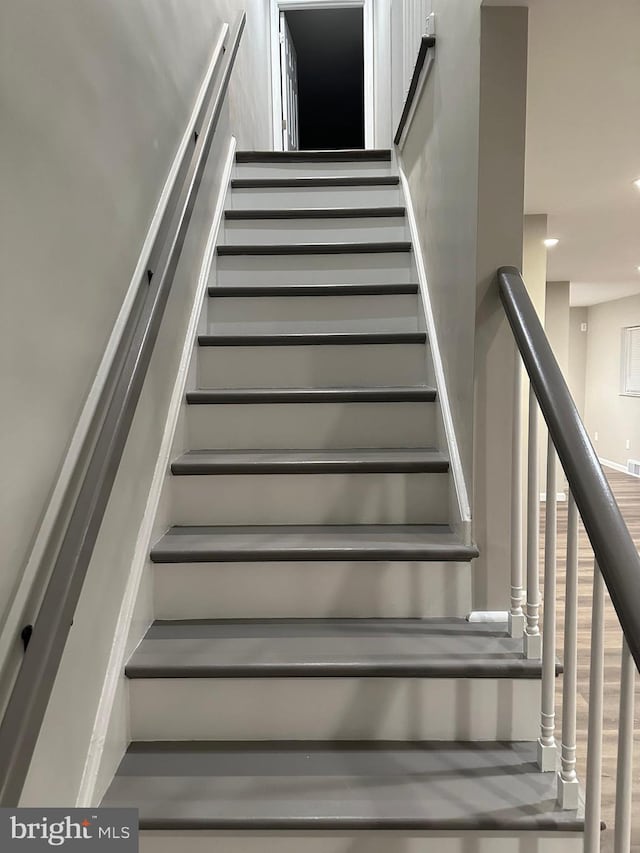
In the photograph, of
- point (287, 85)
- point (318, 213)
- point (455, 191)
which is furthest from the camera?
point (287, 85)

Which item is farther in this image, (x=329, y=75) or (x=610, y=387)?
(x=610, y=387)

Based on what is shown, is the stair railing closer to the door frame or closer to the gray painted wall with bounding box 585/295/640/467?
the door frame

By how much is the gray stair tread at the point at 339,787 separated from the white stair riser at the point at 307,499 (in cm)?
66

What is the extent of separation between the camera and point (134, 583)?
1529 mm

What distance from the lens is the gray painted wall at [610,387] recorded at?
7.70 m

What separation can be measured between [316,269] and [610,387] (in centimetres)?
703

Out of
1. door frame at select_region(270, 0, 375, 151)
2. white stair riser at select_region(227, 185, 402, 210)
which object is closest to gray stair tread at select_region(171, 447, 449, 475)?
white stair riser at select_region(227, 185, 402, 210)

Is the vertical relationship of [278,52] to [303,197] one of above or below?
above

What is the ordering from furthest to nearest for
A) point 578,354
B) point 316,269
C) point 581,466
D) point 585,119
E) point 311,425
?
point 578,354, point 316,269, point 585,119, point 311,425, point 581,466

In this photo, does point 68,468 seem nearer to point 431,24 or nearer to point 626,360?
point 431,24

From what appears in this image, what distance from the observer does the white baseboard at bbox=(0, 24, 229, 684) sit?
0.99 metres

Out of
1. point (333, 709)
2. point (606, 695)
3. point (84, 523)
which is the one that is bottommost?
point (606, 695)

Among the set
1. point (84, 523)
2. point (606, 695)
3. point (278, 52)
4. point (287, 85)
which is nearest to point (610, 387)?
point (287, 85)

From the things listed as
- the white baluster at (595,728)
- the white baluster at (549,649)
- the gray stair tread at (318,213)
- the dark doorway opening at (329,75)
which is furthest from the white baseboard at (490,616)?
the dark doorway opening at (329,75)
